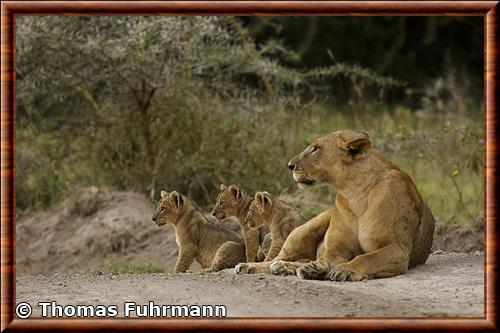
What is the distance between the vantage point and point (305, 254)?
8.93 metres

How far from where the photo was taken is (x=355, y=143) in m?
8.45

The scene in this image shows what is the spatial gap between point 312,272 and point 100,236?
5.54 metres

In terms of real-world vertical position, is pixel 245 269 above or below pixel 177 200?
below

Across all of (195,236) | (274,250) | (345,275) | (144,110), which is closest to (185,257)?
(195,236)

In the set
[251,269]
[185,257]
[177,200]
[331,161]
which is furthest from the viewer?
[177,200]

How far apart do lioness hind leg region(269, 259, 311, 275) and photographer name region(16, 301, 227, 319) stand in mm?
1275

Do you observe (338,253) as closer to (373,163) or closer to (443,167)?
(373,163)

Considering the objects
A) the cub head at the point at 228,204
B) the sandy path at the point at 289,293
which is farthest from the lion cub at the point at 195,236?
the sandy path at the point at 289,293

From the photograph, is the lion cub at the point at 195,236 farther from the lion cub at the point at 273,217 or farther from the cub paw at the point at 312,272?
the cub paw at the point at 312,272

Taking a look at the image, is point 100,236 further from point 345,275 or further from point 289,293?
point 289,293

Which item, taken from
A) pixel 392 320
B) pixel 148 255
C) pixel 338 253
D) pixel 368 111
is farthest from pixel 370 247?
pixel 368 111

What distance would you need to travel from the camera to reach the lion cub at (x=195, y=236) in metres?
9.90

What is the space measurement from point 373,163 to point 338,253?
0.71 metres

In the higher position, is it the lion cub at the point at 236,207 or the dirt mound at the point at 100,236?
the lion cub at the point at 236,207
